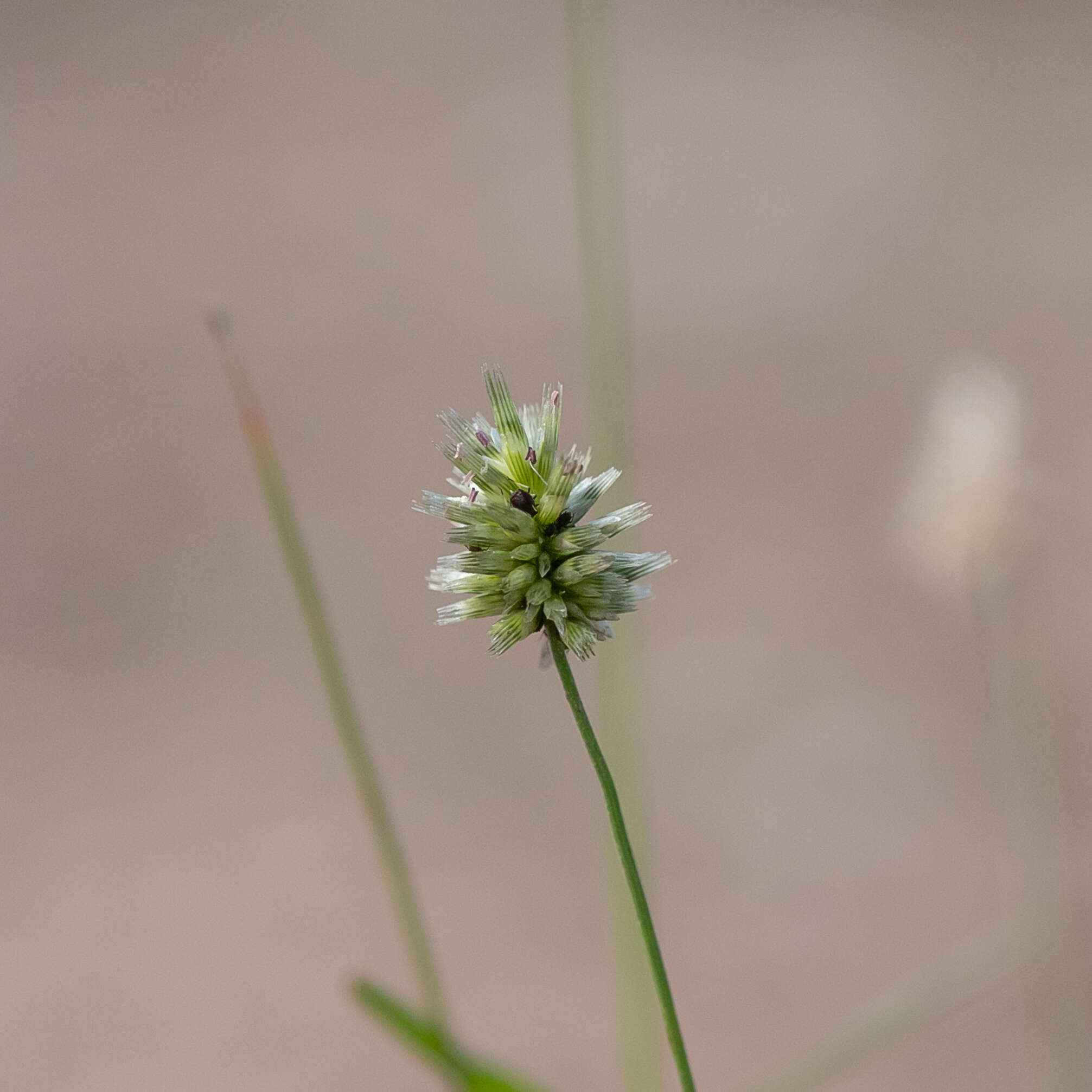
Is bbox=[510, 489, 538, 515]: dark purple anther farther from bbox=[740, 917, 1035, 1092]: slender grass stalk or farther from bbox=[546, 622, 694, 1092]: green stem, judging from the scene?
bbox=[740, 917, 1035, 1092]: slender grass stalk

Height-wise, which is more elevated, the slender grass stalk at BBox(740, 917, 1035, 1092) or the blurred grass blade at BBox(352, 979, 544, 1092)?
the blurred grass blade at BBox(352, 979, 544, 1092)

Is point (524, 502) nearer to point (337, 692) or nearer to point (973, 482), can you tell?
point (337, 692)

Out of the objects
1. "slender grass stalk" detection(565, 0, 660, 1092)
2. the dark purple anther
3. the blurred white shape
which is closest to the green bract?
the dark purple anther

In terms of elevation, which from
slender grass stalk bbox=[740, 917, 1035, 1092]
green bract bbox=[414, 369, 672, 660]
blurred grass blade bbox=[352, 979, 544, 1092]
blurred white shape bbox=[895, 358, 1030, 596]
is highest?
blurred white shape bbox=[895, 358, 1030, 596]

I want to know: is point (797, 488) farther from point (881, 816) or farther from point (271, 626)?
point (271, 626)

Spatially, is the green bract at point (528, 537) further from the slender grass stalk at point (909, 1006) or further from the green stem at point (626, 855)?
the slender grass stalk at point (909, 1006)
